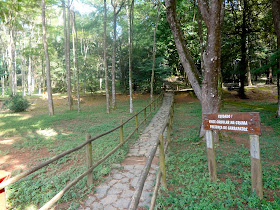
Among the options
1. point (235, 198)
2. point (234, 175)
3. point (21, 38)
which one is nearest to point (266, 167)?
point (234, 175)

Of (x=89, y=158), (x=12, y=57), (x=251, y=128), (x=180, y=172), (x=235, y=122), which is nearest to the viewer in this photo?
(x=251, y=128)

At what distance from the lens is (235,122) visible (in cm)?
312

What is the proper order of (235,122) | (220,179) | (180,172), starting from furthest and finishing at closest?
(180,172) < (220,179) < (235,122)

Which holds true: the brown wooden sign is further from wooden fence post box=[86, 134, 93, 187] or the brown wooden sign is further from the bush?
the bush

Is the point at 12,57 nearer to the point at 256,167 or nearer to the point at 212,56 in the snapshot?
the point at 212,56

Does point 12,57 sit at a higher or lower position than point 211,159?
higher

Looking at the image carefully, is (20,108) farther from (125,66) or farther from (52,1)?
(125,66)

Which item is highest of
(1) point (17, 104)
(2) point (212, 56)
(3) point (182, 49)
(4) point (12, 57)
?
(4) point (12, 57)

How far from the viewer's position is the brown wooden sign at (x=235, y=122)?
287cm

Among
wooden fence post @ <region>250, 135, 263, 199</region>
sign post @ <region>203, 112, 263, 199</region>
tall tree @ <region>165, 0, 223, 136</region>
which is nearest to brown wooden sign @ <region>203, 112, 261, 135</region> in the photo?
sign post @ <region>203, 112, 263, 199</region>

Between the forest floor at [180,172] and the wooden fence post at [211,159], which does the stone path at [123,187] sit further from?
the wooden fence post at [211,159]

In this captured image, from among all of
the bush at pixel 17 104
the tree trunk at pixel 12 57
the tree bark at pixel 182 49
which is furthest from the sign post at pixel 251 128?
the tree trunk at pixel 12 57

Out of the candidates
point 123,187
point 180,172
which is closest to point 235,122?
point 180,172

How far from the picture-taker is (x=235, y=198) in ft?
9.59
